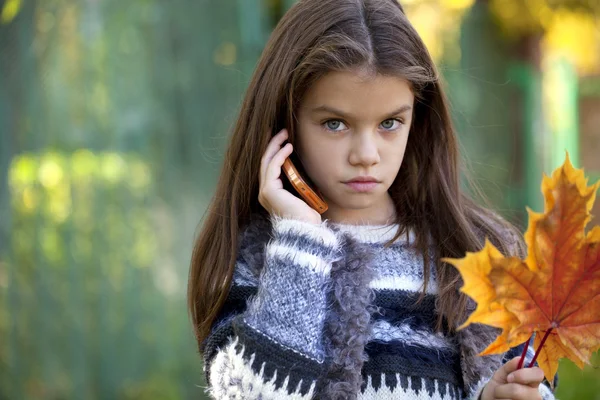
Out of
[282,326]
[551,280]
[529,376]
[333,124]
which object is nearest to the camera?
[551,280]

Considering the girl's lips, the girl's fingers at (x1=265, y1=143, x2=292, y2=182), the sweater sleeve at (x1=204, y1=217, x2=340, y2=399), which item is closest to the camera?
the sweater sleeve at (x1=204, y1=217, x2=340, y2=399)

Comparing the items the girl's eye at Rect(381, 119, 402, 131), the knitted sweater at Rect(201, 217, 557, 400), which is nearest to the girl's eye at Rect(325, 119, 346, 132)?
the girl's eye at Rect(381, 119, 402, 131)

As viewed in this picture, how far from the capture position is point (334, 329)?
6.93ft

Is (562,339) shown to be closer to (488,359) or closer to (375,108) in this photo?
(488,359)

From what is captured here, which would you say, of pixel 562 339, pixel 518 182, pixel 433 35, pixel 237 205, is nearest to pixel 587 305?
pixel 562 339

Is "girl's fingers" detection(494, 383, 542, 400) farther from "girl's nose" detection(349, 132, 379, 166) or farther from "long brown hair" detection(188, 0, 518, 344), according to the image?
"girl's nose" detection(349, 132, 379, 166)

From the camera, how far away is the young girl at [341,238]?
207cm

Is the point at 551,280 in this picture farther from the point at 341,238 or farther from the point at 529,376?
the point at 341,238

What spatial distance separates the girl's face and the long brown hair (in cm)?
4

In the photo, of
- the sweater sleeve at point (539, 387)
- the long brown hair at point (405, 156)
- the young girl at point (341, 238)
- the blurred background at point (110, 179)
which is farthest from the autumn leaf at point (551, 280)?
the blurred background at point (110, 179)

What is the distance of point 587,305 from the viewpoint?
1.75 metres

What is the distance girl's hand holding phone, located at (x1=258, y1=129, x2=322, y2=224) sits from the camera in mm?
2176

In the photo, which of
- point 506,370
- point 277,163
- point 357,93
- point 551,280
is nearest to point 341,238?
point 277,163

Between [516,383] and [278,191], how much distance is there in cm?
74
